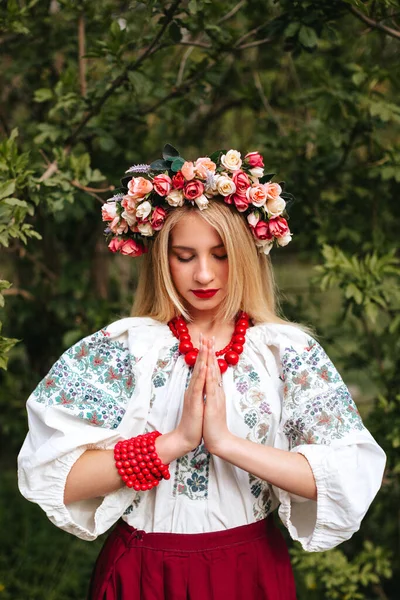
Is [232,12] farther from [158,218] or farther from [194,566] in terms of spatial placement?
[194,566]

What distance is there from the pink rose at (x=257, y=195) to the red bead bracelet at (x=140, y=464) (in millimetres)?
699

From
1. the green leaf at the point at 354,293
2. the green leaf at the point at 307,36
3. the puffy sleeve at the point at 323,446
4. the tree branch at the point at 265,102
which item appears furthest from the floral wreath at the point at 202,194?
the tree branch at the point at 265,102

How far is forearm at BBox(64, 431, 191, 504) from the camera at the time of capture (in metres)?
1.76

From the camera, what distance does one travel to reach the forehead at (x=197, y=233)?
73.4 inches

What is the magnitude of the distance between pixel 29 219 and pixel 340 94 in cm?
139

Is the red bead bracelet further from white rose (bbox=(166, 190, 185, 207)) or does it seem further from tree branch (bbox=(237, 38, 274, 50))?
tree branch (bbox=(237, 38, 274, 50))

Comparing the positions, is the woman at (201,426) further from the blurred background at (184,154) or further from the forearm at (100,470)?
the blurred background at (184,154)

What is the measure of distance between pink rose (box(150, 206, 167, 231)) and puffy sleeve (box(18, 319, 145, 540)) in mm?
312

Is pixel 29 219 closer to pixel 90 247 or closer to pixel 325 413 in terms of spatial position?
pixel 90 247

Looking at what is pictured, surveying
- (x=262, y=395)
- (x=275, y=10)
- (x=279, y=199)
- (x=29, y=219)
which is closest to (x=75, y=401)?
(x=262, y=395)

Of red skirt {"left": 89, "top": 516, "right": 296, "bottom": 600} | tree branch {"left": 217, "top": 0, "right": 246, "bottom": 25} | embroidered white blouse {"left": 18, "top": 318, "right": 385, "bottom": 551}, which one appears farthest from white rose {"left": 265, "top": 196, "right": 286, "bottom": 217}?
tree branch {"left": 217, "top": 0, "right": 246, "bottom": 25}

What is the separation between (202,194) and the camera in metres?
1.85

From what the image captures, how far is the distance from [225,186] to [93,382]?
0.67 metres

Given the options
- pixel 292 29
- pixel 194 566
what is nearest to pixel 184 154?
pixel 292 29
